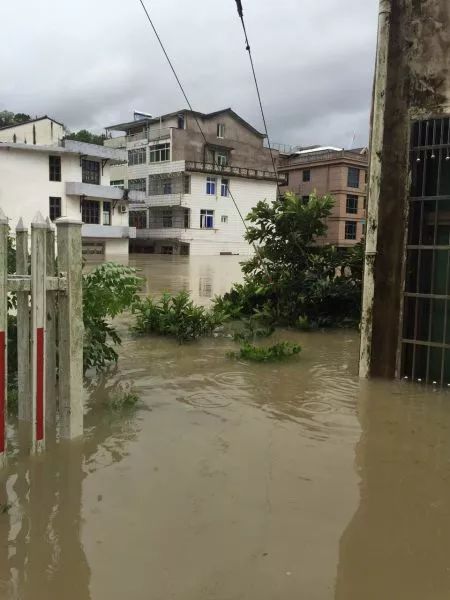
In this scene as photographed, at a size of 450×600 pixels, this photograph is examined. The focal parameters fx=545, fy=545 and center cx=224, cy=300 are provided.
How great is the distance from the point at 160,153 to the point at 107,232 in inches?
404

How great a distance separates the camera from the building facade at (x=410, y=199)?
211 inches

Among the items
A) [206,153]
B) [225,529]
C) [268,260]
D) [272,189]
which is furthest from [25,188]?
[225,529]

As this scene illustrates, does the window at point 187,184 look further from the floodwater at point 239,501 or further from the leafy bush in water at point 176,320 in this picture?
the floodwater at point 239,501

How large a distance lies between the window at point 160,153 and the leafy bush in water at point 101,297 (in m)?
41.7

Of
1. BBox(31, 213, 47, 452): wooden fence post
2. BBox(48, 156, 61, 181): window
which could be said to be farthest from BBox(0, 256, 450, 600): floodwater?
BBox(48, 156, 61, 181): window

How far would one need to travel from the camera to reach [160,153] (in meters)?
45.9

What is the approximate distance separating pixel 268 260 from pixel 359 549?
7977 millimetres

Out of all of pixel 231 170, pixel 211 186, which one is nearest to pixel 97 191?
pixel 211 186

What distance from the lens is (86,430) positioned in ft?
14.1

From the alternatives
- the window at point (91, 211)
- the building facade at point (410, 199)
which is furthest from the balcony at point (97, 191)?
the building facade at point (410, 199)

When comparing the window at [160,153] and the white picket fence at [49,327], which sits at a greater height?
the window at [160,153]

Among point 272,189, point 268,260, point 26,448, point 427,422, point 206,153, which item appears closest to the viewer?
point 26,448

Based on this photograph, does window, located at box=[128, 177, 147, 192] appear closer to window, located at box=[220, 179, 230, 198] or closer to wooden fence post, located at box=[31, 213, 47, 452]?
window, located at box=[220, 179, 230, 198]

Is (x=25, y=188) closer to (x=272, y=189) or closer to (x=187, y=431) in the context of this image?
(x=272, y=189)
